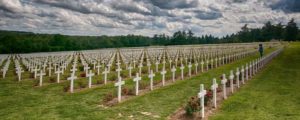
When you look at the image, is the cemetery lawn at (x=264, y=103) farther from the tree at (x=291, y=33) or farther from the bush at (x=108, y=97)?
the tree at (x=291, y=33)

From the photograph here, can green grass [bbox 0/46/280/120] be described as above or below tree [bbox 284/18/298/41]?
below

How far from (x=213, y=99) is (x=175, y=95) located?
234 cm

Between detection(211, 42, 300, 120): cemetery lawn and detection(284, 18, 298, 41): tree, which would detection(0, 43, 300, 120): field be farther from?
detection(284, 18, 298, 41): tree

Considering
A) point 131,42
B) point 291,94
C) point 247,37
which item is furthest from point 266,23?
Result: point 291,94

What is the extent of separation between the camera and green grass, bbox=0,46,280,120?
9.65 m

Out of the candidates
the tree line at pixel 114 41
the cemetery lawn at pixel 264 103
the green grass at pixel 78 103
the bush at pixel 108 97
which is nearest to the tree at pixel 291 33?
the tree line at pixel 114 41

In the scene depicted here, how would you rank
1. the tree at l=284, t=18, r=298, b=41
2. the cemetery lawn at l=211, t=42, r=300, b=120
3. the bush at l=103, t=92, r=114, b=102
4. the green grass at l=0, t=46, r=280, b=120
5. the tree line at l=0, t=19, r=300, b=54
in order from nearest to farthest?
the green grass at l=0, t=46, r=280, b=120, the cemetery lawn at l=211, t=42, r=300, b=120, the bush at l=103, t=92, r=114, b=102, the tree line at l=0, t=19, r=300, b=54, the tree at l=284, t=18, r=298, b=41

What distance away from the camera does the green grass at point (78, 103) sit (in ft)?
31.7

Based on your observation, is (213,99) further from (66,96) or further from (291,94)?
(66,96)

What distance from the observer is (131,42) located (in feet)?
563

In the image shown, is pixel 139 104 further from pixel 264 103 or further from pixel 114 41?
pixel 114 41

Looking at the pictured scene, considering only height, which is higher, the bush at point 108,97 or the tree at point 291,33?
the tree at point 291,33

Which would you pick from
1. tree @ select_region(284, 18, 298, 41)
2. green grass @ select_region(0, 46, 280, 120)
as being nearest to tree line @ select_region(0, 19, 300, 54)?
tree @ select_region(284, 18, 298, 41)

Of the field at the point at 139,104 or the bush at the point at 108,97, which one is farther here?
the bush at the point at 108,97
